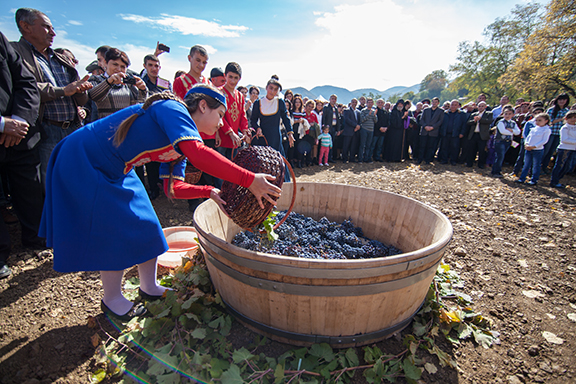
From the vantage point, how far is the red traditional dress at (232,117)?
417cm

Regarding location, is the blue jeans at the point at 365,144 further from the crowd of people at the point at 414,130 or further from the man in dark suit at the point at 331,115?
the man in dark suit at the point at 331,115

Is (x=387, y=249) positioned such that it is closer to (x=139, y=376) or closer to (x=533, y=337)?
(x=533, y=337)

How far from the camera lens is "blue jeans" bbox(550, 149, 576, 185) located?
21.1 feet

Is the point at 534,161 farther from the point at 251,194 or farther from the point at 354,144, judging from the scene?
the point at 251,194

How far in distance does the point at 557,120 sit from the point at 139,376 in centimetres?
1081

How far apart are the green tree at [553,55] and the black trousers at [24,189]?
85.2ft

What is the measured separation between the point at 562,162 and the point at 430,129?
149 inches

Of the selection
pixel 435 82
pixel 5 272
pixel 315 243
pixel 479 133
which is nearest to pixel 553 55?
pixel 479 133

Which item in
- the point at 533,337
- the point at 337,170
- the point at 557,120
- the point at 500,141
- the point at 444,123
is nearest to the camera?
the point at 533,337

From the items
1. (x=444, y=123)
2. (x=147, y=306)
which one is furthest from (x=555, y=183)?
(x=147, y=306)

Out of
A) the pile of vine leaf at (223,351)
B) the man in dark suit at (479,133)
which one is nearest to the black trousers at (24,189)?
the pile of vine leaf at (223,351)

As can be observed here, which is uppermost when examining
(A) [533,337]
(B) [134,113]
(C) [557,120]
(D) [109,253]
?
(C) [557,120]

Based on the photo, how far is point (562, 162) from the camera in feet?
21.2

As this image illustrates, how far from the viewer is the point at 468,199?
227 inches
